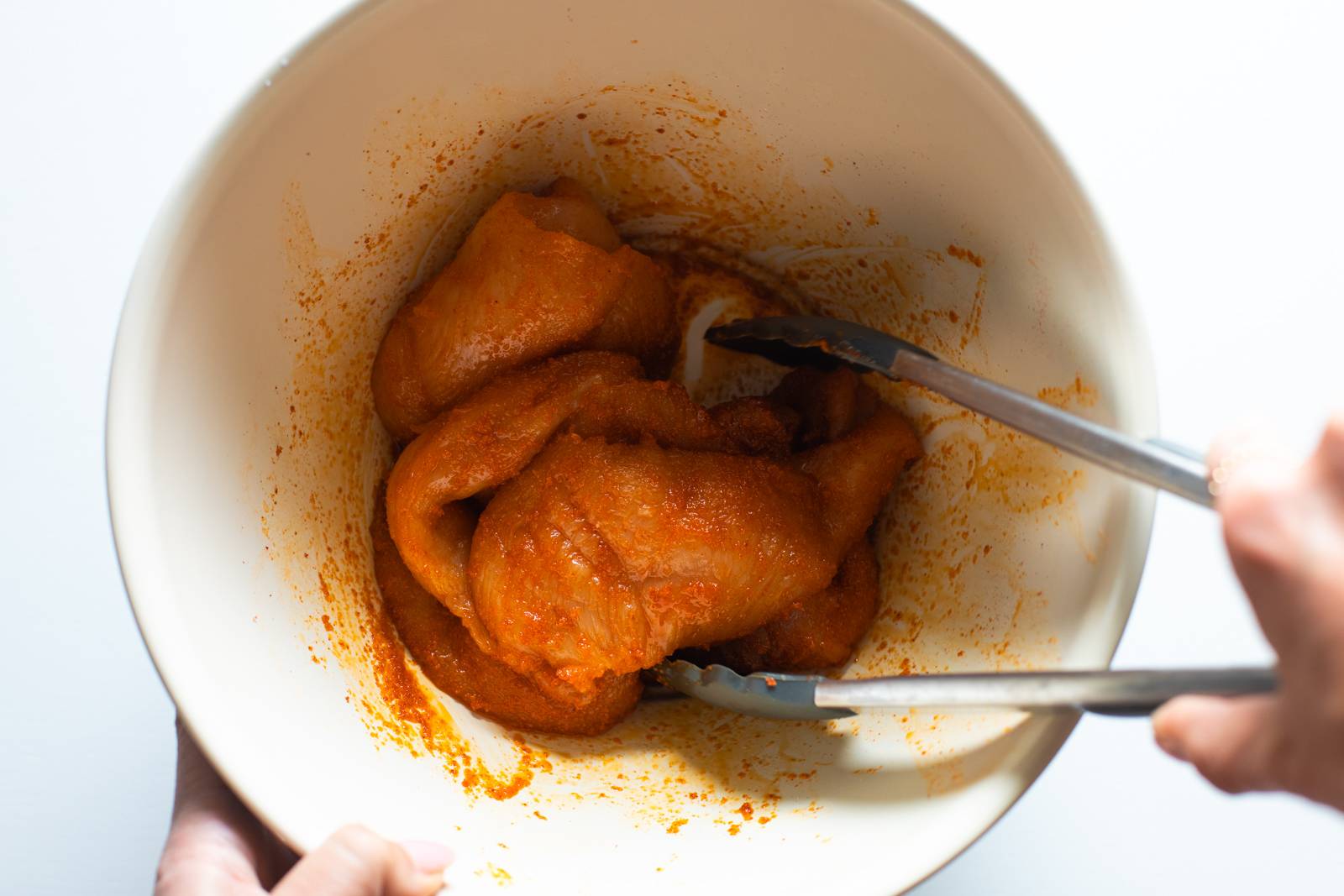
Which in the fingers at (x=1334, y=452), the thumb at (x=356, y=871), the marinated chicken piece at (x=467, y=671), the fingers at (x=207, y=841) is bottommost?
the fingers at (x=207, y=841)

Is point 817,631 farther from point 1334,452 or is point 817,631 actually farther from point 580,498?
point 1334,452

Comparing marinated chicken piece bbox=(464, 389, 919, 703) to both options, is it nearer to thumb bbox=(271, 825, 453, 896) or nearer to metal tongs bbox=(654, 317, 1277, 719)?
metal tongs bbox=(654, 317, 1277, 719)

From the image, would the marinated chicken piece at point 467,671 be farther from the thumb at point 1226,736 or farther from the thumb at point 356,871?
the thumb at point 1226,736

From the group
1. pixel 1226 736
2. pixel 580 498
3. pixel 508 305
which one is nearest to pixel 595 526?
pixel 580 498

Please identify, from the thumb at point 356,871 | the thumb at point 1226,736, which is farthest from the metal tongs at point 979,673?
the thumb at point 356,871

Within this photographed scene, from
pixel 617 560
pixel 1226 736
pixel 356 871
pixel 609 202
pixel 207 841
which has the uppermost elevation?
pixel 609 202

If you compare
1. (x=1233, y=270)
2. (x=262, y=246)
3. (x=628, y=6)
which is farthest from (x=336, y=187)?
(x=1233, y=270)

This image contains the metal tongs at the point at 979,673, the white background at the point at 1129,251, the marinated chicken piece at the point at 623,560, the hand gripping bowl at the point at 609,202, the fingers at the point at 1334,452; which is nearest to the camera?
the fingers at the point at 1334,452
